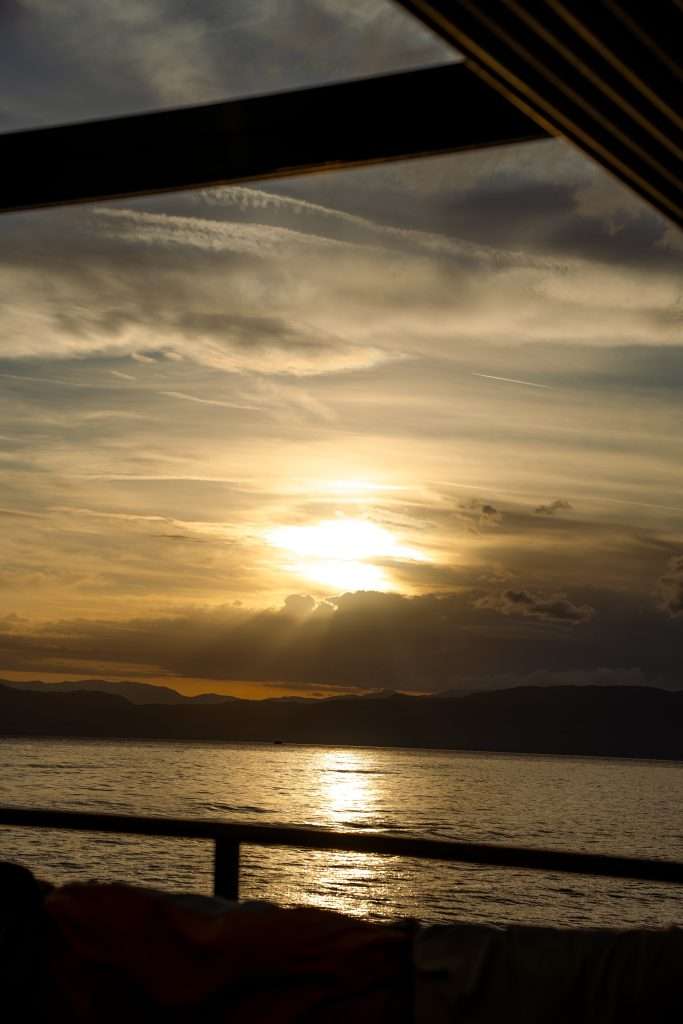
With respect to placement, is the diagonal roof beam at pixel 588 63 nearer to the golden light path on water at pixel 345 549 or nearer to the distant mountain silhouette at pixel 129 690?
the golden light path on water at pixel 345 549

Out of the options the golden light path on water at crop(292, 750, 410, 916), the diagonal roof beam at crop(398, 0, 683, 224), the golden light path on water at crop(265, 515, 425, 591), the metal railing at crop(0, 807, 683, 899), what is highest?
the golden light path on water at crop(265, 515, 425, 591)

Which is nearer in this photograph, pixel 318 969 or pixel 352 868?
pixel 318 969

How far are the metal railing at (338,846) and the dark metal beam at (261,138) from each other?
1433mm

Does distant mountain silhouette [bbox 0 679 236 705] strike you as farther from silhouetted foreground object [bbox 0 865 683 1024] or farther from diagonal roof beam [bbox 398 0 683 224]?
diagonal roof beam [bbox 398 0 683 224]

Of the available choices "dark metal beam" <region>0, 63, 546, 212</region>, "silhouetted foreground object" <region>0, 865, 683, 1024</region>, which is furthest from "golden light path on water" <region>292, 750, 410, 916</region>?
"silhouetted foreground object" <region>0, 865, 683, 1024</region>

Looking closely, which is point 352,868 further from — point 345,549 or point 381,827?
point 345,549

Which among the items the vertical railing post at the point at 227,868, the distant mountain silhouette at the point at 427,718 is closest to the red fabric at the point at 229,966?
the vertical railing post at the point at 227,868

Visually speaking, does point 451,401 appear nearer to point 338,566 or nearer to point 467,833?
point 338,566

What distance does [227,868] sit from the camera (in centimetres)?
277

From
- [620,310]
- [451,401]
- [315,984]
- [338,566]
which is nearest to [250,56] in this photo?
[315,984]

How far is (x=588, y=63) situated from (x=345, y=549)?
741 inches

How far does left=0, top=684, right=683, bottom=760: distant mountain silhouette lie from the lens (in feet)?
354

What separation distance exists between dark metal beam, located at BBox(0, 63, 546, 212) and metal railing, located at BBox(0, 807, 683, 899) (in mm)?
1433

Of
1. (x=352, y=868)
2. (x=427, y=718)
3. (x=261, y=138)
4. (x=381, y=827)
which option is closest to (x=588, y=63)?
(x=261, y=138)
